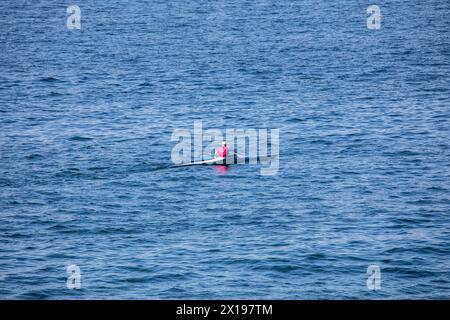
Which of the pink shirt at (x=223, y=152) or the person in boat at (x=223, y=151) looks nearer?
the person in boat at (x=223, y=151)

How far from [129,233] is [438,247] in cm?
1980

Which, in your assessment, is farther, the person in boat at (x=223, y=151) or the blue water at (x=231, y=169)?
the person in boat at (x=223, y=151)

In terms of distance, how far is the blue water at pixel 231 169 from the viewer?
141 feet

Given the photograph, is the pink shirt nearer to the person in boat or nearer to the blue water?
the person in boat

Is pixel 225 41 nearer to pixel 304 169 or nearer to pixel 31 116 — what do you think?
pixel 31 116

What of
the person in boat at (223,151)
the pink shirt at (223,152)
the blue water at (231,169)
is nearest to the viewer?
the blue water at (231,169)

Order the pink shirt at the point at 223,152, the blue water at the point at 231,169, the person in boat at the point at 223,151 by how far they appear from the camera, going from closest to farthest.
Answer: the blue water at the point at 231,169 < the person in boat at the point at 223,151 < the pink shirt at the point at 223,152

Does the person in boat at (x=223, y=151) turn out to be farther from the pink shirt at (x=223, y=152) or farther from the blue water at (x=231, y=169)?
the blue water at (x=231, y=169)

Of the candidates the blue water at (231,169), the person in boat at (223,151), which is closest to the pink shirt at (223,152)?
the person in boat at (223,151)

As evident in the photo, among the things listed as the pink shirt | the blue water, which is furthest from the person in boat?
the blue water

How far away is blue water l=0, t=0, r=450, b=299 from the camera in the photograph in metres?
43.1

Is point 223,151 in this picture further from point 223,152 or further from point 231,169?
point 231,169
